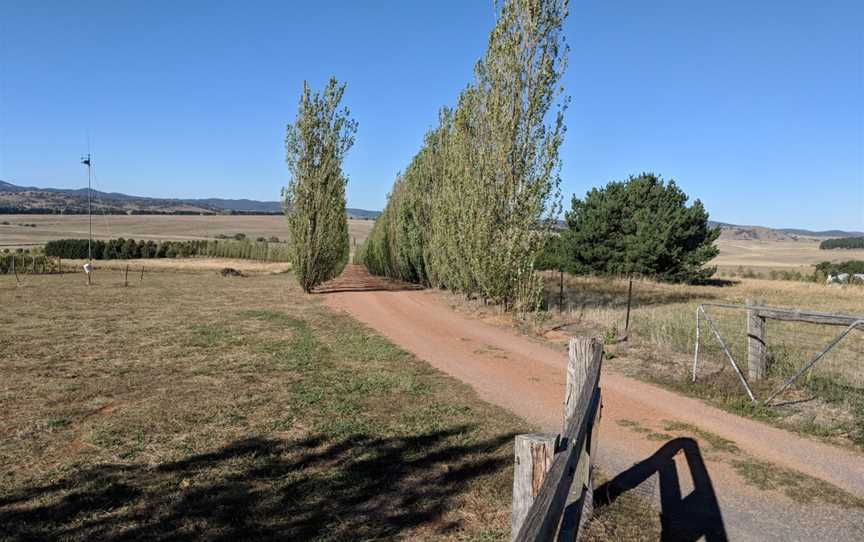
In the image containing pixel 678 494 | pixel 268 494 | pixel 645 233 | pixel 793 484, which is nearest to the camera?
pixel 268 494

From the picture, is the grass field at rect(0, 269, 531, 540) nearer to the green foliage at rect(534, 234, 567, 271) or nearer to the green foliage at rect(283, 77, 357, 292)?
the green foliage at rect(283, 77, 357, 292)

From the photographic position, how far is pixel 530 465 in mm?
2359

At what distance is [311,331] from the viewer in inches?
513

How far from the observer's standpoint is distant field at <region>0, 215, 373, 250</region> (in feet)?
240

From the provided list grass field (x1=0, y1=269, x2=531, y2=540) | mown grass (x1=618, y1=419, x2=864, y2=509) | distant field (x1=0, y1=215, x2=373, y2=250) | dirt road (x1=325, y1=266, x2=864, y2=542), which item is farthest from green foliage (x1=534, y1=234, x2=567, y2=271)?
distant field (x1=0, y1=215, x2=373, y2=250)

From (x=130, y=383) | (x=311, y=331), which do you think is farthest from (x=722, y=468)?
(x=311, y=331)

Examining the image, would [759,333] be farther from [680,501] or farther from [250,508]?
[250,508]

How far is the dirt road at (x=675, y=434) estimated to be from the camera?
4.30 meters

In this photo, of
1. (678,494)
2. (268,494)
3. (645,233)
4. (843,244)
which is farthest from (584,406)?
(843,244)

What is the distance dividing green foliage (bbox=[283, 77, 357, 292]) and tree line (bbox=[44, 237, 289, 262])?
29.0 meters

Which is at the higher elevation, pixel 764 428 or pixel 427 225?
pixel 427 225

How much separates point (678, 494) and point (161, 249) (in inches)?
2246

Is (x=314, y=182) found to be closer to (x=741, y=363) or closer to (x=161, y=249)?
(x=741, y=363)

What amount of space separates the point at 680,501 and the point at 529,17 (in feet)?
41.3
